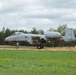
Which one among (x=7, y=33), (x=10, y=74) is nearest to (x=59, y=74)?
(x=10, y=74)

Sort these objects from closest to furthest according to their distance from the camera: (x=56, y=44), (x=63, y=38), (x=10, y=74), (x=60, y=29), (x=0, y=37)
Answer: (x=10, y=74) < (x=63, y=38) < (x=56, y=44) < (x=0, y=37) < (x=60, y=29)

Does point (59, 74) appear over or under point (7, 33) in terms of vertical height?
under

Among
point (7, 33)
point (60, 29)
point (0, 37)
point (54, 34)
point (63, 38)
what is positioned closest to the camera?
point (54, 34)

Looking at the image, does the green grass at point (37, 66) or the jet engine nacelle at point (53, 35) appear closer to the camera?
the green grass at point (37, 66)

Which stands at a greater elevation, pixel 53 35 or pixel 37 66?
pixel 53 35

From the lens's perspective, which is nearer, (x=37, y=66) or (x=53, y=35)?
(x=37, y=66)

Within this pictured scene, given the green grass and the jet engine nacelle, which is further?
the jet engine nacelle

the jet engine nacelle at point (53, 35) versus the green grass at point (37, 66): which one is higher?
the jet engine nacelle at point (53, 35)

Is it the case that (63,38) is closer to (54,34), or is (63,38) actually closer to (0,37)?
(54,34)

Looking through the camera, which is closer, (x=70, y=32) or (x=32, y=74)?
(x=32, y=74)

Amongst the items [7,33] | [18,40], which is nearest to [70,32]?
[18,40]

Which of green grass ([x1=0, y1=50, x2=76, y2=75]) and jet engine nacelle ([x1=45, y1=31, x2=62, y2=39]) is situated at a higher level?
jet engine nacelle ([x1=45, y1=31, x2=62, y2=39])

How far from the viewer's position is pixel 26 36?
69.2 metres

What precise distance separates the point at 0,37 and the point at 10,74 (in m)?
91.3
